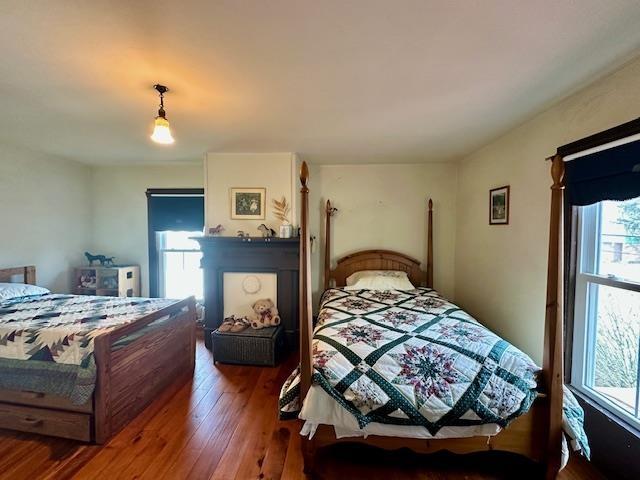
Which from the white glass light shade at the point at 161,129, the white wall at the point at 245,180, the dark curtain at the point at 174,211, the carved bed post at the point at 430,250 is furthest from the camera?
the dark curtain at the point at 174,211

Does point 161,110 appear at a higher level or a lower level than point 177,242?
higher

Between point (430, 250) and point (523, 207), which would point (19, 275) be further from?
point (523, 207)

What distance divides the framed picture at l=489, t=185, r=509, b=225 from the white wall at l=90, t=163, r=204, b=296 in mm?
3558

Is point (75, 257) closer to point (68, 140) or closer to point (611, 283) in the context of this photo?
point (68, 140)

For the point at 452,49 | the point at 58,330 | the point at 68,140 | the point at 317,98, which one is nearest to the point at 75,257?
the point at 68,140

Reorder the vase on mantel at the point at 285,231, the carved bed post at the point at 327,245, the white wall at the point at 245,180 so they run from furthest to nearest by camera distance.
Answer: the carved bed post at the point at 327,245, the white wall at the point at 245,180, the vase on mantel at the point at 285,231

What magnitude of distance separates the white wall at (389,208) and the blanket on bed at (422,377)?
1.84m

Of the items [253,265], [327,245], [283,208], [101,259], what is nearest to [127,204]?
[101,259]

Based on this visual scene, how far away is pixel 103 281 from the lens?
3707mm

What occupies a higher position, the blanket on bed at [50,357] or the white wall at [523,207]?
the white wall at [523,207]

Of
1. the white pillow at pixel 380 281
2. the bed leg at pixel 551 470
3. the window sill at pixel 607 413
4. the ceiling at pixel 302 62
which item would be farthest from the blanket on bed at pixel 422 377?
the ceiling at pixel 302 62

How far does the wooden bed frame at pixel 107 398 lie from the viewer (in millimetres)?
1787

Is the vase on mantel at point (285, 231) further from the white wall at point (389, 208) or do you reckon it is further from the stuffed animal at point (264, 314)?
the stuffed animal at point (264, 314)

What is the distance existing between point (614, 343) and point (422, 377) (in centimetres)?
123
